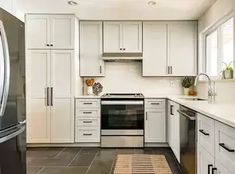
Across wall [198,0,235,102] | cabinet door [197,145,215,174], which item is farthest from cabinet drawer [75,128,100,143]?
cabinet door [197,145,215,174]

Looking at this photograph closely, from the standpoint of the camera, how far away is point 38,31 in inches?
191

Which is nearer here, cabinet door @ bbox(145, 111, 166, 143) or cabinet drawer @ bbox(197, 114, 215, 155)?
cabinet drawer @ bbox(197, 114, 215, 155)

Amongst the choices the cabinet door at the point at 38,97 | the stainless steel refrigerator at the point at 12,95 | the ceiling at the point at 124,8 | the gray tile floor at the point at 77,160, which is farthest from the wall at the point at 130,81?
the stainless steel refrigerator at the point at 12,95

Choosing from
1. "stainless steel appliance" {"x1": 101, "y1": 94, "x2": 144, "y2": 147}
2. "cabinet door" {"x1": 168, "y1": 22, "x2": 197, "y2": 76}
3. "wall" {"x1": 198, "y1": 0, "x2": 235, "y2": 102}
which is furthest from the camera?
"cabinet door" {"x1": 168, "y1": 22, "x2": 197, "y2": 76}

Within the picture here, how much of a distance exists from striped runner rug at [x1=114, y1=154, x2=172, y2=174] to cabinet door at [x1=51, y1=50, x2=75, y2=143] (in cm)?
114

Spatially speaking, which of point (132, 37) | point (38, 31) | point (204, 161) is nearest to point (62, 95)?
point (38, 31)

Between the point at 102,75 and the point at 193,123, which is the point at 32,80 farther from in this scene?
the point at 193,123

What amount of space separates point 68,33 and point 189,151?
9.77 ft

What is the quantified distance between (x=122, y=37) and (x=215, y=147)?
356 centimetres

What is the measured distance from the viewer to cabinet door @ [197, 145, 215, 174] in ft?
6.81

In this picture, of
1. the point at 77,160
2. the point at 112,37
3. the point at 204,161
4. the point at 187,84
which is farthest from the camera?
the point at 187,84

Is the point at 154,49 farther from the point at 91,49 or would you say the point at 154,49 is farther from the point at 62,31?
the point at 62,31

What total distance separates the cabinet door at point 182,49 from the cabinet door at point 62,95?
73.2 inches

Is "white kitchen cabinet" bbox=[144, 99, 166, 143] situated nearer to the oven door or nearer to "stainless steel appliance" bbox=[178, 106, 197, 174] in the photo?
the oven door
